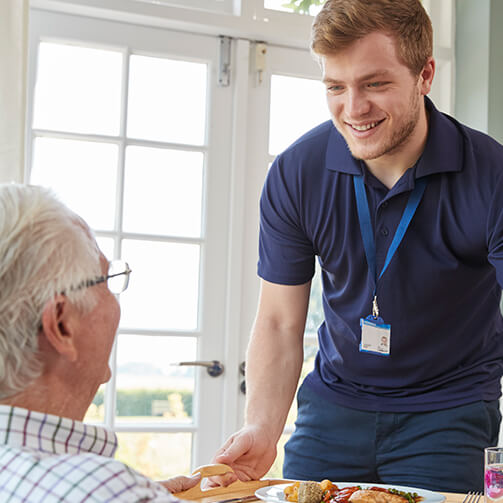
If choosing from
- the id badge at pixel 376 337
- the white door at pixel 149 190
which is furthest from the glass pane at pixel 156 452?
the id badge at pixel 376 337

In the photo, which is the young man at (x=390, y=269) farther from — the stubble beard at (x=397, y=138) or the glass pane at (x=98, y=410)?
the glass pane at (x=98, y=410)

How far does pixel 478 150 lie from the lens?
5.47ft

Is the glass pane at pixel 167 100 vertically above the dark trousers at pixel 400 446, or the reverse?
the glass pane at pixel 167 100

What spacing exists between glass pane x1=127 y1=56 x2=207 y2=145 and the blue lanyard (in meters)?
1.38

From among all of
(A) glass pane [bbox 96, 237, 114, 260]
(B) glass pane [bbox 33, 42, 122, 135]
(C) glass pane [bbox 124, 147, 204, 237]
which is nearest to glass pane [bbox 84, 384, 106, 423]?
(A) glass pane [bbox 96, 237, 114, 260]

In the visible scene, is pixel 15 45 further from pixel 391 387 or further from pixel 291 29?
pixel 391 387

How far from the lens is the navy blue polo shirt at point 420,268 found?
5.36 feet

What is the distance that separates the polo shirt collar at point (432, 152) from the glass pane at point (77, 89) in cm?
132

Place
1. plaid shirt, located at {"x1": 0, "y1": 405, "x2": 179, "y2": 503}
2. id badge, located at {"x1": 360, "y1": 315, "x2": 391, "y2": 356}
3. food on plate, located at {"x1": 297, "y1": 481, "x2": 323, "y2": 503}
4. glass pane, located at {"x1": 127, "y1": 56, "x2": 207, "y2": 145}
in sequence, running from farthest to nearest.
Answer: glass pane, located at {"x1": 127, "y1": 56, "x2": 207, "y2": 145}
id badge, located at {"x1": 360, "y1": 315, "x2": 391, "y2": 356}
food on plate, located at {"x1": 297, "y1": 481, "x2": 323, "y2": 503}
plaid shirt, located at {"x1": 0, "y1": 405, "x2": 179, "y2": 503}

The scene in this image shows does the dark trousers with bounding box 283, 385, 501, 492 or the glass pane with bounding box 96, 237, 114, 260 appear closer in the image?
the dark trousers with bounding box 283, 385, 501, 492

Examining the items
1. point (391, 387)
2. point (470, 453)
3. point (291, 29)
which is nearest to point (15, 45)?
point (291, 29)

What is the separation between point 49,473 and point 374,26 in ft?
3.85

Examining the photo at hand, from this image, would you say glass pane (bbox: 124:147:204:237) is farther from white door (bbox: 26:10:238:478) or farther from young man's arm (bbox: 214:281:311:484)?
young man's arm (bbox: 214:281:311:484)

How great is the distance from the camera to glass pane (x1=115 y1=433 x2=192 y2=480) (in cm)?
281
